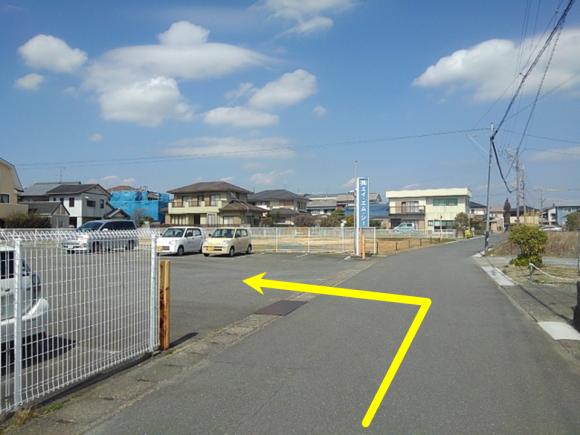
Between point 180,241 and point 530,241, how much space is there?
17.2 metres

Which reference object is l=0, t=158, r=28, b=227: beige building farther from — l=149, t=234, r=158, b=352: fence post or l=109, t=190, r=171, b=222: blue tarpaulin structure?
l=149, t=234, r=158, b=352: fence post

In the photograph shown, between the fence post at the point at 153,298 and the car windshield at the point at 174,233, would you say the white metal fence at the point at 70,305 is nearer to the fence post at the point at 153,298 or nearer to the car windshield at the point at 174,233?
the fence post at the point at 153,298

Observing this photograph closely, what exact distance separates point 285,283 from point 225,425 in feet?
33.5

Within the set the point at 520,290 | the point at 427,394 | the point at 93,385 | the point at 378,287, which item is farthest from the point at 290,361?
the point at 520,290

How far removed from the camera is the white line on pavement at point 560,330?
7.38 meters

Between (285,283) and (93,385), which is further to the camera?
(285,283)

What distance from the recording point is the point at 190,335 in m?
7.31

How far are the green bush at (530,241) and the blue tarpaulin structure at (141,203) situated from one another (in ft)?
191

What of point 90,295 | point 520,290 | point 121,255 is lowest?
point 520,290

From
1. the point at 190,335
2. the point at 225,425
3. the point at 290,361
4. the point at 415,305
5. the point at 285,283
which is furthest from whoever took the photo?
the point at 285,283

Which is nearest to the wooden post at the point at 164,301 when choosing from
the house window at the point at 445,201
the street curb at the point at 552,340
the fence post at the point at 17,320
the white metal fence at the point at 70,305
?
the white metal fence at the point at 70,305

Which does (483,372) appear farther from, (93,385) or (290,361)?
(93,385)

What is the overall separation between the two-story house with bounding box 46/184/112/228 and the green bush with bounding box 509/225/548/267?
50.4 metres

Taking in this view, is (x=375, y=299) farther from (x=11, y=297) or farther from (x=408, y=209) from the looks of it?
(x=408, y=209)
